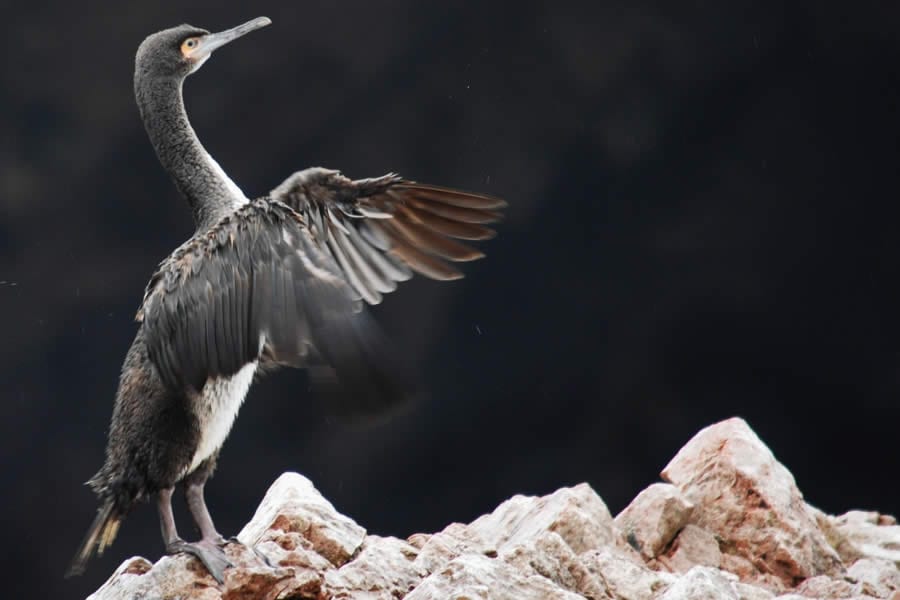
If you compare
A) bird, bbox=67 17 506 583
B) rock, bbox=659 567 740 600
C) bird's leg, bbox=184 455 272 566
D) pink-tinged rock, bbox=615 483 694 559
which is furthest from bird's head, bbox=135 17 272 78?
rock, bbox=659 567 740 600

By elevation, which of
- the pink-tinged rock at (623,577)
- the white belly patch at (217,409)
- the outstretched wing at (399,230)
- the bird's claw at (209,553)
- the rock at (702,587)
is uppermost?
the outstretched wing at (399,230)

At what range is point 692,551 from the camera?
7406mm

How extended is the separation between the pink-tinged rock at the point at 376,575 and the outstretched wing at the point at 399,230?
154 centimetres

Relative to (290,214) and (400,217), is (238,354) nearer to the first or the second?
(290,214)

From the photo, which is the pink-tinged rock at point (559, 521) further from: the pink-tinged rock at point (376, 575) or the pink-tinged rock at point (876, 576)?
the pink-tinged rock at point (876, 576)

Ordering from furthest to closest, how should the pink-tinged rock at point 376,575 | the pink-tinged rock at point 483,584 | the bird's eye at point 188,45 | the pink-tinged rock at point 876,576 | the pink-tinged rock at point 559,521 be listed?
the bird's eye at point 188,45 < the pink-tinged rock at point 876,576 < the pink-tinged rock at point 559,521 < the pink-tinged rock at point 376,575 < the pink-tinged rock at point 483,584

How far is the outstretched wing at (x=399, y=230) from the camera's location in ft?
24.1

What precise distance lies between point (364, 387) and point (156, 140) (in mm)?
2471

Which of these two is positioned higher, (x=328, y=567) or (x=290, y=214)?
(x=290, y=214)

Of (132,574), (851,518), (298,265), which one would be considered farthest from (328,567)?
(851,518)

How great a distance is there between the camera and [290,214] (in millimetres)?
6332

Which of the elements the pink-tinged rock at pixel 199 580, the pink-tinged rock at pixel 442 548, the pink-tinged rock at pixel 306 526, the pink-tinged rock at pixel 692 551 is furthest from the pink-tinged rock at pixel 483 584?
the pink-tinged rock at pixel 692 551

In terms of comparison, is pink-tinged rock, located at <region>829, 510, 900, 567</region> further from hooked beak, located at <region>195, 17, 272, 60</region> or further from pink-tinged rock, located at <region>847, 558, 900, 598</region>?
hooked beak, located at <region>195, 17, 272, 60</region>

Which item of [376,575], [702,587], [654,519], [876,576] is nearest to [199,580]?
[376,575]
